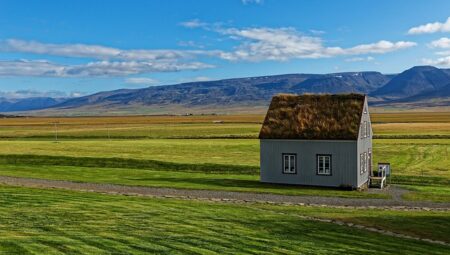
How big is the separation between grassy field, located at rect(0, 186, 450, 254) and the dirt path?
3.01m

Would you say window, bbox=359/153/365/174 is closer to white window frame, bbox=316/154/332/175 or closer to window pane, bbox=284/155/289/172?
white window frame, bbox=316/154/332/175

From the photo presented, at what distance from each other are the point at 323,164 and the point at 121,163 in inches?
888

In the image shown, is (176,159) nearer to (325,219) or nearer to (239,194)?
(239,194)

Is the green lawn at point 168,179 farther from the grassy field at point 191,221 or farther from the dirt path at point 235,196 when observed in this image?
the dirt path at point 235,196

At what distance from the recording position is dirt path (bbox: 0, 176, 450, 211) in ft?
97.9

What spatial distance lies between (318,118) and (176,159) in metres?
20.1

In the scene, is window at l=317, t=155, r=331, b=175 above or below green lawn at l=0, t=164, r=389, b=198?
above

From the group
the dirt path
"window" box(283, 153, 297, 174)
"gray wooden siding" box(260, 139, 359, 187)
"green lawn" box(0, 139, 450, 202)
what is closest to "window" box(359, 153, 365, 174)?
"gray wooden siding" box(260, 139, 359, 187)

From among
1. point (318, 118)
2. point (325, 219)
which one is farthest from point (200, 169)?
point (325, 219)

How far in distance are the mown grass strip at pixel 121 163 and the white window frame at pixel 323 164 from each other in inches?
388

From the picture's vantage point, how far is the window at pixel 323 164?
124ft

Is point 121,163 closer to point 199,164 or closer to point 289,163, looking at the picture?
point 199,164

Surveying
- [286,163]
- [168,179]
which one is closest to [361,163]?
[286,163]

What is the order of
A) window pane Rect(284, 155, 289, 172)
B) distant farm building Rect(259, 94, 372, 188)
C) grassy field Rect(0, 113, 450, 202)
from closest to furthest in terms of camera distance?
1. distant farm building Rect(259, 94, 372, 188)
2. grassy field Rect(0, 113, 450, 202)
3. window pane Rect(284, 155, 289, 172)
